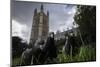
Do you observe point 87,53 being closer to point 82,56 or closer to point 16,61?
point 82,56

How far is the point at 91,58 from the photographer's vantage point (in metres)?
2.72

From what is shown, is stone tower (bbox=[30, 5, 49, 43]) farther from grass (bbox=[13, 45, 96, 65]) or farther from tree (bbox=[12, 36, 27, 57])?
grass (bbox=[13, 45, 96, 65])

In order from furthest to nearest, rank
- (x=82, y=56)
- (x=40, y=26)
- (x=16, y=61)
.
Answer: (x=82, y=56) → (x=40, y=26) → (x=16, y=61)

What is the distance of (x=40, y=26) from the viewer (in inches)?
98.7

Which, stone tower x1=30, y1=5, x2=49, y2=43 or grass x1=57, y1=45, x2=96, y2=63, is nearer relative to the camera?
stone tower x1=30, y1=5, x2=49, y2=43

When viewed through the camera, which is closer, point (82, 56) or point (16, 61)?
point (16, 61)

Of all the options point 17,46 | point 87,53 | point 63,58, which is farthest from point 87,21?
point 17,46

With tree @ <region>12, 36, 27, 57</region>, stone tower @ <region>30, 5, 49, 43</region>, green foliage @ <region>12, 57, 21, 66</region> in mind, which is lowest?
green foliage @ <region>12, 57, 21, 66</region>

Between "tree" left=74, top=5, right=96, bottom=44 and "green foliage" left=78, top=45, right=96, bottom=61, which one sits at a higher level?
"tree" left=74, top=5, right=96, bottom=44

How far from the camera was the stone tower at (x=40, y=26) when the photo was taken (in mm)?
2475

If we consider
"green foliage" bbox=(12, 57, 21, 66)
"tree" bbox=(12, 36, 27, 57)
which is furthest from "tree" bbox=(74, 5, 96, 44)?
"green foliage" bbox=(12, 57, 21, 66)

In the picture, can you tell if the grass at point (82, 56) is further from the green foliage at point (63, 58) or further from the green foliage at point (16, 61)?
the green foliage at point (16, 61)

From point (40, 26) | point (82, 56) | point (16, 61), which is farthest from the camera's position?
point (82, 56)

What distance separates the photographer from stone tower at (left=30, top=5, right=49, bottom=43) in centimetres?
247
